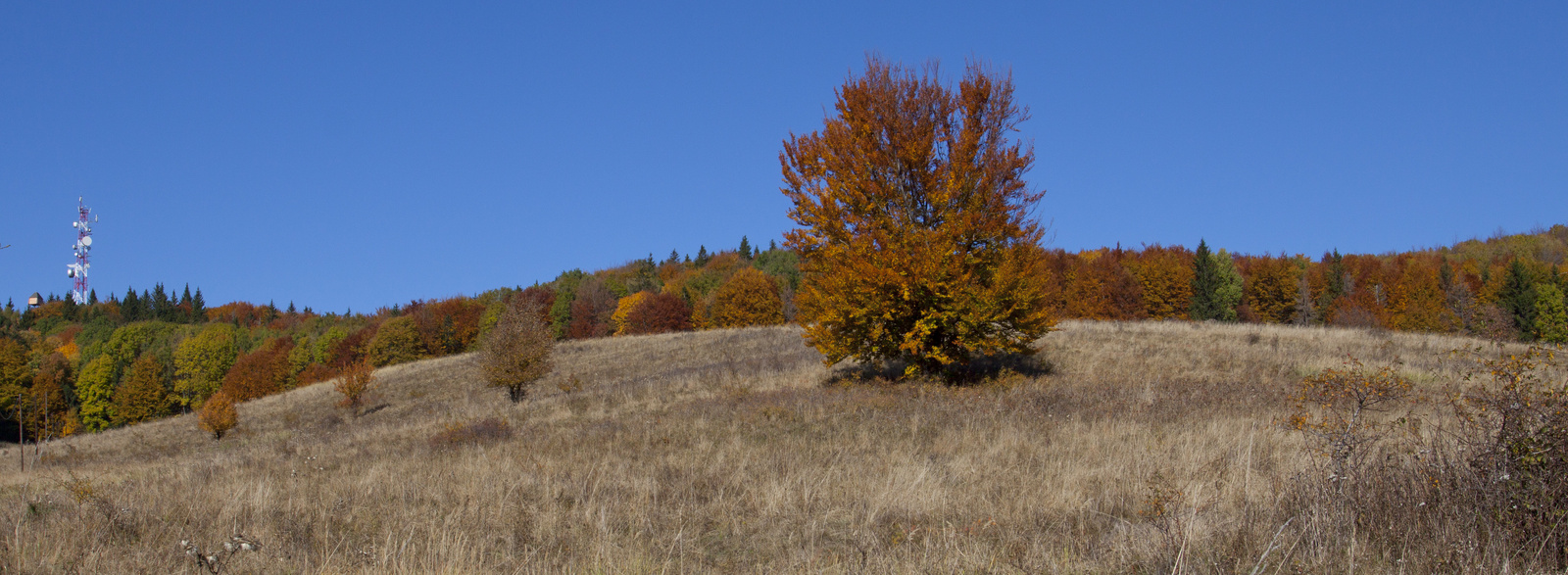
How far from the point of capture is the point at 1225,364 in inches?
716

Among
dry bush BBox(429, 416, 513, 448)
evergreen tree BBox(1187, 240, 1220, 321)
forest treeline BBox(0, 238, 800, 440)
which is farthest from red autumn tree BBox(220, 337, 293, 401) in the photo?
evergreen tree BBox(1187, 240, 1220, 321)

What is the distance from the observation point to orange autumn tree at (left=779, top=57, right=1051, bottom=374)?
15750 mm

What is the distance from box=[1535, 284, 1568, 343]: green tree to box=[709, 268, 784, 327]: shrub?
56.6m

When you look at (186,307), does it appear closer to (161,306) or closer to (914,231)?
(161,306)

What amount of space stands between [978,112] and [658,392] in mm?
10750

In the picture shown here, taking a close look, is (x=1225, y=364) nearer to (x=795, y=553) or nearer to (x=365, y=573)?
(x=795, y=553)

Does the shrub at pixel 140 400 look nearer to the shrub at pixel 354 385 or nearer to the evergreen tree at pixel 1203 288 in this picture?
the shrub at pixel 354 385

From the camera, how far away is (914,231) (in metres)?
16.5

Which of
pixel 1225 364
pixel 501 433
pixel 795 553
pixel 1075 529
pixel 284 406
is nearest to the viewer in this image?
pixel 795 553

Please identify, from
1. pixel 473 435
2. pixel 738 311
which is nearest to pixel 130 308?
pixel 738 311

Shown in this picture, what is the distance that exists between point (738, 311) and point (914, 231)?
6045cm

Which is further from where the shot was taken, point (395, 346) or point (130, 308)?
point (130, 308)

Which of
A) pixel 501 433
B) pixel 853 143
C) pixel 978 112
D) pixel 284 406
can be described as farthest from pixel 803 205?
pixel 284 406

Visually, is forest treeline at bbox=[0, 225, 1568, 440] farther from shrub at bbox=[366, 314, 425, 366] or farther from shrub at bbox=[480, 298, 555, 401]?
shrub at bbox=[480, 298, 555, 401]
